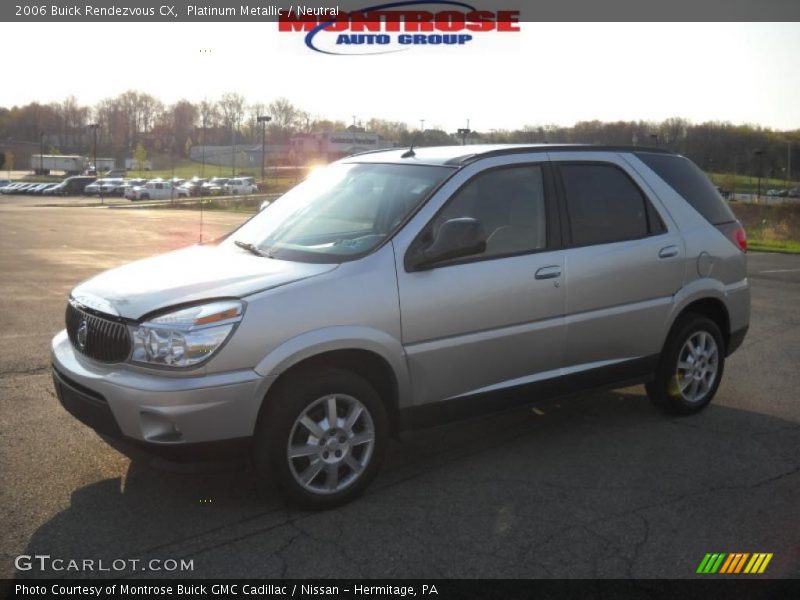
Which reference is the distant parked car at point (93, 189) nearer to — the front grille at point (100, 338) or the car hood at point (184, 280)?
the car hood at point (184, 280)

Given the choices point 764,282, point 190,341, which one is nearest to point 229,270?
point 190,341

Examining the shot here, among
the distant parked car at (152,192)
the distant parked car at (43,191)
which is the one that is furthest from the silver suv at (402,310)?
the distant parked car at (43,191)

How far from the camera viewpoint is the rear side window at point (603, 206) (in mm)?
5410

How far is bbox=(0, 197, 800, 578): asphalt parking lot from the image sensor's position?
3787 mm

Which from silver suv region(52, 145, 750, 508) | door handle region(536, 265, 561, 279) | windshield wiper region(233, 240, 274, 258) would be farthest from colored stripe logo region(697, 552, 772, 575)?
windshield wiper region(233, 240, 274, 258)

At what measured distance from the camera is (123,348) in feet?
13.6

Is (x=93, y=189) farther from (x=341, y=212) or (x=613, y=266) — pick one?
(x=613, y=266)

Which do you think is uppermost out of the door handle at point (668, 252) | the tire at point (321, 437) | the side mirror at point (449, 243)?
the side mirror at point (449, 243)

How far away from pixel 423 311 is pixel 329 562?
147 cm

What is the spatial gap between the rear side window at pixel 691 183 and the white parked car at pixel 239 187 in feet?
230

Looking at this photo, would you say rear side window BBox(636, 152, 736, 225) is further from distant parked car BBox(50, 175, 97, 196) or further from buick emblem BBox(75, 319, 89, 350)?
distant parked car BBox(50, 175, 97, 196)

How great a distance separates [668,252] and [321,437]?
300cm

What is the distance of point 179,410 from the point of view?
12.8 ft
